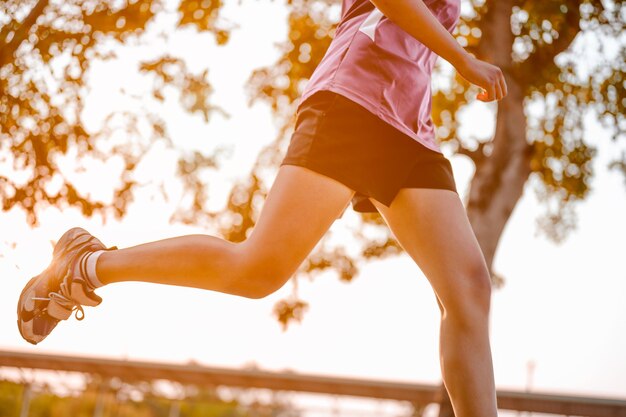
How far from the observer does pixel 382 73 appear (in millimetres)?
2336

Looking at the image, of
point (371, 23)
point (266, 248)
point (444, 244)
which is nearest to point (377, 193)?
point (444, 244)

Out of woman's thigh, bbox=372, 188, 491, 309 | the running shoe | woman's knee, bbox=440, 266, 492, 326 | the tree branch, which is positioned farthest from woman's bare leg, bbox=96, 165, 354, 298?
the tree branch

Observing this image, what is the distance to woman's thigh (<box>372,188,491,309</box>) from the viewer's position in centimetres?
234

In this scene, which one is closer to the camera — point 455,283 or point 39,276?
point 455,283

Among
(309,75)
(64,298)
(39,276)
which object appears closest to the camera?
(64,298)

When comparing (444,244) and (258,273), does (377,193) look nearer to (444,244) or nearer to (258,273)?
(444,244)

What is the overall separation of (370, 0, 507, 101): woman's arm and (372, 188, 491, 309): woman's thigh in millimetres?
346

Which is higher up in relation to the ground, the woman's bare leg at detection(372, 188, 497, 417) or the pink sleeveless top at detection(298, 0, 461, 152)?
the pink sleeveless top at detection(298, 0, 461, 152)

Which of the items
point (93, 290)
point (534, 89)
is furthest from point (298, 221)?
point (534, 89)

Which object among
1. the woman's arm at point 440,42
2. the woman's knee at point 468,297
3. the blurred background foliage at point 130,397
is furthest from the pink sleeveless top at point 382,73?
the blurred background foliage at point 130,397

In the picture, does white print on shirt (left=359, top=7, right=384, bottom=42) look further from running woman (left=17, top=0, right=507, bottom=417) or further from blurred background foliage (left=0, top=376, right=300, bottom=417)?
blurred background foliage (left=0, top=376, right=300, bottom=417)

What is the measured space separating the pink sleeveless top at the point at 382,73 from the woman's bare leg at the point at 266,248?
26 centimetres

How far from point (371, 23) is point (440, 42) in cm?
25

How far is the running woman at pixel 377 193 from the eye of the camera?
224 cm
